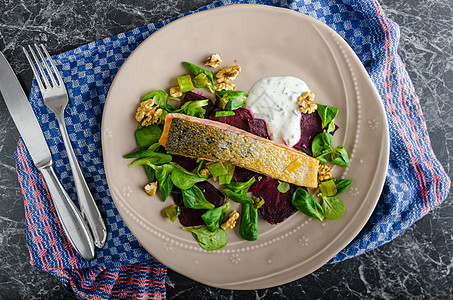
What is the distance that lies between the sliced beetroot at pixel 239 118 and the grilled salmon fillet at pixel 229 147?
3.2 inches

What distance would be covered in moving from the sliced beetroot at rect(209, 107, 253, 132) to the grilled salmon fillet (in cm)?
8

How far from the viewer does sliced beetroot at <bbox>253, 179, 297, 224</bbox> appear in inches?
82.0

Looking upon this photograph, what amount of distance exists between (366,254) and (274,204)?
79 centimetres

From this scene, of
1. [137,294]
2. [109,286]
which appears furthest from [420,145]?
[109,286]

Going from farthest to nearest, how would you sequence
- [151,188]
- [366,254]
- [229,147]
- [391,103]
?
[366,254] → [391,103] → [151,188] → [229,147]

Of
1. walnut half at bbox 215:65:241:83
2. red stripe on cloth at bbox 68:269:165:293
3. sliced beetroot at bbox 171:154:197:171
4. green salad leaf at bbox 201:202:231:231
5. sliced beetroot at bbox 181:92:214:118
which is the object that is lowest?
red stripe on cloth at bbox 68:269:165:293

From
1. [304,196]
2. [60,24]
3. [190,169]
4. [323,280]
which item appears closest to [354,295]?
[323,280]

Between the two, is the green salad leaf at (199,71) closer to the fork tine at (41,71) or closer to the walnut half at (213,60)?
the walnut half at (213,60)

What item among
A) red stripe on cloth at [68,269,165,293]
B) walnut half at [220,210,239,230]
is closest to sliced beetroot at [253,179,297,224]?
walnut half at [220,210,239,230]

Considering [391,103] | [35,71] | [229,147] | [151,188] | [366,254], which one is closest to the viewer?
[229,147]

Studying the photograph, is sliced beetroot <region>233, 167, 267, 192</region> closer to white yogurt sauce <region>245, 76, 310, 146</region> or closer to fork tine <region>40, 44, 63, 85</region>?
white yogurt sauce <region>245, 76, 310, 146</region>

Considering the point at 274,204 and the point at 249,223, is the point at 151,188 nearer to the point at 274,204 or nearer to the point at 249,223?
the point at 249,223

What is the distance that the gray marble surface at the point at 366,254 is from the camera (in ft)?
7.69

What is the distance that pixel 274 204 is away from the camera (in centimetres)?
208
